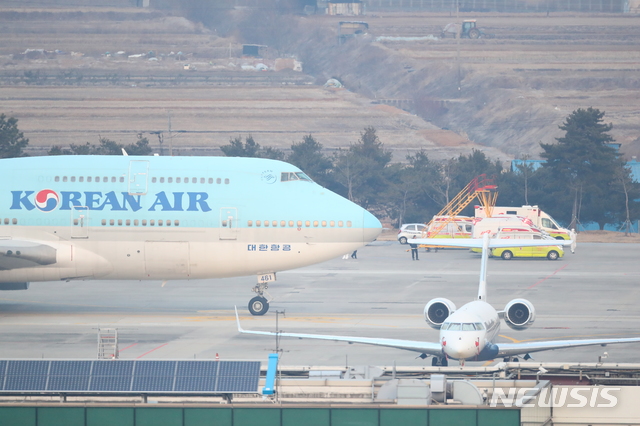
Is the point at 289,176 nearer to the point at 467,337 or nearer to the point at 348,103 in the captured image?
the point at 467,337

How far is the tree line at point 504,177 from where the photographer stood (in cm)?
8275

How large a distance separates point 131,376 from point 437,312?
40.1 feet

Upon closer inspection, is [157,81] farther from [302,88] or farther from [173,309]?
[173,309]

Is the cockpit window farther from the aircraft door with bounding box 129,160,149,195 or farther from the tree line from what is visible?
the tree line

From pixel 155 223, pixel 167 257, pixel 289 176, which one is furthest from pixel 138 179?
pixel 289 176

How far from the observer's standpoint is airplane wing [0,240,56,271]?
32.5 m

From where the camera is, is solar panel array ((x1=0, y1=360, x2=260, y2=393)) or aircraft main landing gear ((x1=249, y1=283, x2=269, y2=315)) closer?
solar panel array ((x1=0, y1=360, x2=260, y2=393))

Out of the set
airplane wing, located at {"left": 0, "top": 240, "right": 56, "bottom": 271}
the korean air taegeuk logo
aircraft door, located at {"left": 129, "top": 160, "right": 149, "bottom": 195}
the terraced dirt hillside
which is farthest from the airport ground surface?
the terraced dirt hillside

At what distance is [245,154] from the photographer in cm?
8994

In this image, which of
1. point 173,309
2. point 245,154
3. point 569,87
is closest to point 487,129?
point 569,87

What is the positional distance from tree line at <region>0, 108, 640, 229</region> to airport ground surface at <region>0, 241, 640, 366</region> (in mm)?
28975

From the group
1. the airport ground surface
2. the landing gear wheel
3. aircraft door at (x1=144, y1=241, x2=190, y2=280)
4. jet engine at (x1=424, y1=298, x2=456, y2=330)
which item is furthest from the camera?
the landing gear wheel

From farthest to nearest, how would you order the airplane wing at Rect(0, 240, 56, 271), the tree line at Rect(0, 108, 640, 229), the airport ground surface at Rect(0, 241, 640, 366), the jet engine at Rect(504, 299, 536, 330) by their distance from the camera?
the tree line at Rect(0, 108, 640, 229) < the airplane wing at Rect(0, 240, 56, 271) < the airport ground surface at Rect(0, 241, 640, 366) < the jet engine at Rect(504, 299, 536, 330)

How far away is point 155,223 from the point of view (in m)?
33.4
